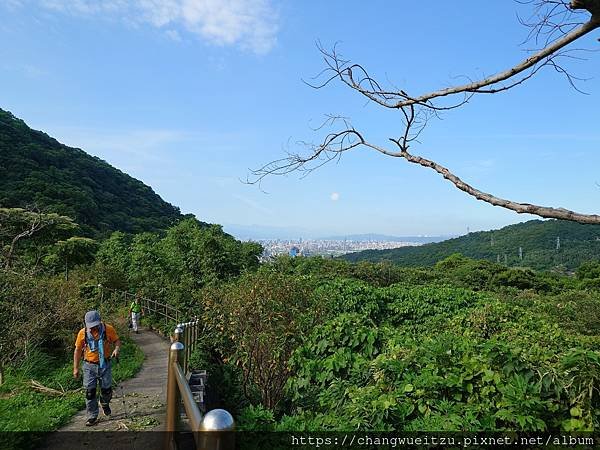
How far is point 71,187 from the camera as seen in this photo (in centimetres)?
3572

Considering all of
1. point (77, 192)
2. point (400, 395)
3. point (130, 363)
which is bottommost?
point (130, 363)

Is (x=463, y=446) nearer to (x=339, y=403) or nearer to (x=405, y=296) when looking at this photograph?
(x=339, y=403)

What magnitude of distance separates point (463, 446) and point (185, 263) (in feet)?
50.6

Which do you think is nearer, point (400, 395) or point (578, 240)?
point (400, 395)

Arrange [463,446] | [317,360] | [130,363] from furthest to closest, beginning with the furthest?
[130,363], [317,360], [463,446]

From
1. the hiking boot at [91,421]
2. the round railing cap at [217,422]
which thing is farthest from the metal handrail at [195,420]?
the hiking boot at [91,421]

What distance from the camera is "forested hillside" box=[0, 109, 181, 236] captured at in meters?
31.0

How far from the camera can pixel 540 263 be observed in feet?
205

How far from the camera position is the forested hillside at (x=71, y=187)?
31.0 meters

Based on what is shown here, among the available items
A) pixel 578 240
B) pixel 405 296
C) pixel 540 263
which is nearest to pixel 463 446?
pixel 405 296

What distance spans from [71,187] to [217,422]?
128ft

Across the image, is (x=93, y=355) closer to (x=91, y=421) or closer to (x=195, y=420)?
(x=91, y=421)

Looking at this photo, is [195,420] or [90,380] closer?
[195,420]

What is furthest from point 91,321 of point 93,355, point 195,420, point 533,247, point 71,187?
point 533,247
